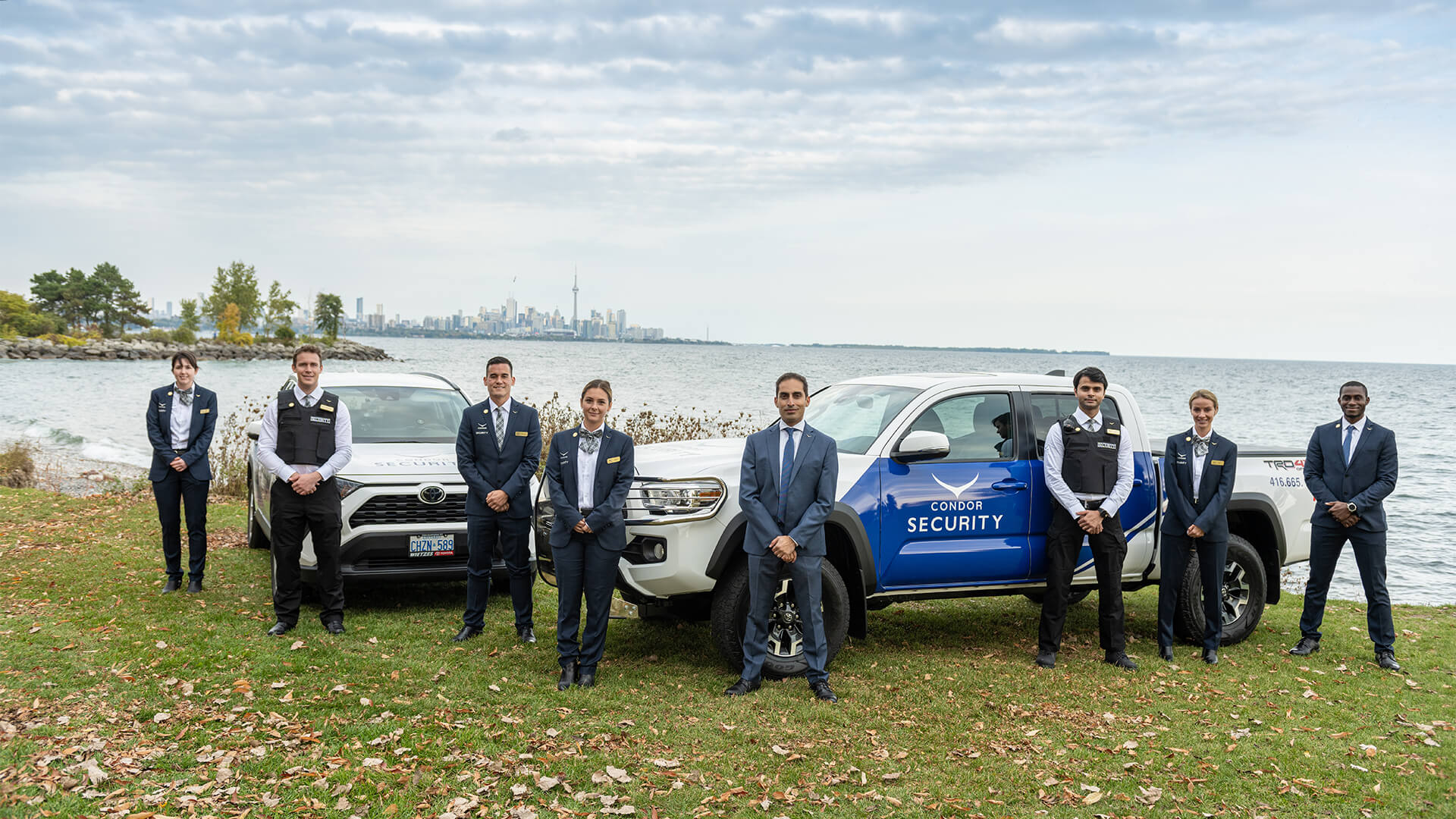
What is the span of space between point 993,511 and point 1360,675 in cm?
294

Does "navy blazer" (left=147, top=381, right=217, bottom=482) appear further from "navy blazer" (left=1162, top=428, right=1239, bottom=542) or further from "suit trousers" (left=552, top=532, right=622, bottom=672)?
"navy blazer" (left=1162, top=428, right=1239, bottom=542)

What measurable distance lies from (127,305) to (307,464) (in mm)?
100621

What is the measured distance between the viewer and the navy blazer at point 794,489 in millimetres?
5516

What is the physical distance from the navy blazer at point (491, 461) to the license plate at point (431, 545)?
→ 645 mm

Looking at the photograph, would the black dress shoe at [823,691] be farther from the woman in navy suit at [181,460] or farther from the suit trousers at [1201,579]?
the woman in navy suit at [181,460]

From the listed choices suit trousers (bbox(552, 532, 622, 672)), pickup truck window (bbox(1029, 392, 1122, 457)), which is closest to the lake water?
pickup truck window (bbox(1029, 392, 1122, 457))

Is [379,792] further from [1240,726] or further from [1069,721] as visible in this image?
[1240,726]

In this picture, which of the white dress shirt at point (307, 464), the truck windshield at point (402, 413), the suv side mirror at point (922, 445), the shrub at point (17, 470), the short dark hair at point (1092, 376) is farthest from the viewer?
the shrub at point (17, 470)

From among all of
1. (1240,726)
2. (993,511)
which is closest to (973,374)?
(993,511)

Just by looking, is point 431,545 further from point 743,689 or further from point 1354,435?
point 1354,435

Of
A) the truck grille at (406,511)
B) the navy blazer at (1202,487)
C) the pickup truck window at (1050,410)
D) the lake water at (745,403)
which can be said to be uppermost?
the pickup truck window at (1050,410)

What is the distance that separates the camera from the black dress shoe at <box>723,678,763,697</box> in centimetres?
571

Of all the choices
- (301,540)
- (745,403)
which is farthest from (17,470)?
(745,403)

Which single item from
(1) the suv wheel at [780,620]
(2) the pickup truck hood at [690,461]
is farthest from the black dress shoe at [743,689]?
(2) the pickup truck hood at [690,461]
